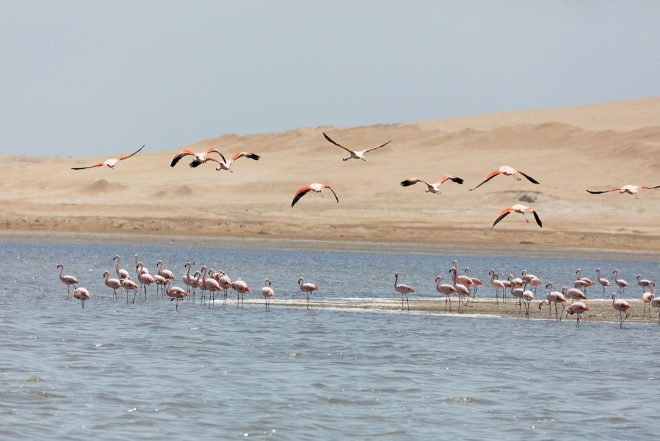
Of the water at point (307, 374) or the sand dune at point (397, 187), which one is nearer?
the water at point (307, 374)

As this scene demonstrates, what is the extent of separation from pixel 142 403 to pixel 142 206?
5235 cm

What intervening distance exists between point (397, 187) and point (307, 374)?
59.6 meters

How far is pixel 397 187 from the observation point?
3039 inches

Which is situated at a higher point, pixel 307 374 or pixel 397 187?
pixel 397 187

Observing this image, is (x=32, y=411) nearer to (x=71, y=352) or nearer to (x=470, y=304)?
(x=71, y=352)

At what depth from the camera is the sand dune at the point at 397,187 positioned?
2215 inches

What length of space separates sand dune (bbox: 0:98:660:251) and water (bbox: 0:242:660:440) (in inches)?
1070

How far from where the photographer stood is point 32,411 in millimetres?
14555

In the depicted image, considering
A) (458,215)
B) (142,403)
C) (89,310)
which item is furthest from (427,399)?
(458,215)

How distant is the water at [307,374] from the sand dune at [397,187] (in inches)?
1070

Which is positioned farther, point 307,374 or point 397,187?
point 397,187

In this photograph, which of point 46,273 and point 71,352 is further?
point 46,273

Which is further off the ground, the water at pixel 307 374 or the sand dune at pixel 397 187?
the sand dune at pixel 397 187

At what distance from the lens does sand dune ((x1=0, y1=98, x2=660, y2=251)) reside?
56.2m
